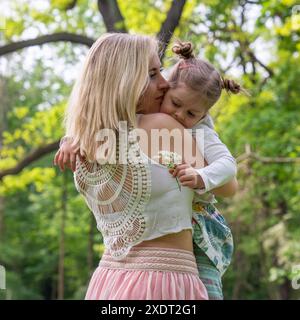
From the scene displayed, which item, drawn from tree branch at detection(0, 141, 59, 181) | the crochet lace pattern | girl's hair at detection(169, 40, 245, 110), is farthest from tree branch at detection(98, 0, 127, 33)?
the crochet lace pattern

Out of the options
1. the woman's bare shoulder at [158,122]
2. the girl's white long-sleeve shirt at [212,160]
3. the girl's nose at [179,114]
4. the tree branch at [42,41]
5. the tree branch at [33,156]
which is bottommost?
the girl's white long-sleeve shirt at [212,160]

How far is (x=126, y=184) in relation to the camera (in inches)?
101

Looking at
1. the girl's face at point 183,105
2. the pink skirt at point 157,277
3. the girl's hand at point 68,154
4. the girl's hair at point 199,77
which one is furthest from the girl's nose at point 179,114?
the pink skirt at point 157,277

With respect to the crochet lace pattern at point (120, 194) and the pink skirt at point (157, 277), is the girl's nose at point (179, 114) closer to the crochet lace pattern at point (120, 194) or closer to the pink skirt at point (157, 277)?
the crochet lace pattern at point (120, 194)

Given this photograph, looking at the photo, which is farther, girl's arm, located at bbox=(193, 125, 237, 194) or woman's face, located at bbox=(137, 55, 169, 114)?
woman's face, located at bbox=(137, 55, 169, 114)

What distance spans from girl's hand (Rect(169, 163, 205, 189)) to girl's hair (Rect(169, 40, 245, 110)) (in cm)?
32

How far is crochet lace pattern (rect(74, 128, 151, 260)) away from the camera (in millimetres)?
2523

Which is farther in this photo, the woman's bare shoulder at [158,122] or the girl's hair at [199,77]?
the girl's hair at [199,77]

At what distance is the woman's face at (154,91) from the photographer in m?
2.63

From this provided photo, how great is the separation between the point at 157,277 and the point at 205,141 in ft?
1.65

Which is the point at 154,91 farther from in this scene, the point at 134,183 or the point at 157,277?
the point at 157,277

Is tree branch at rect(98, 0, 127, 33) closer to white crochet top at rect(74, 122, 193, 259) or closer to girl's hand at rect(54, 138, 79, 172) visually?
girl's hand at rect(54, 138, 79, 172)

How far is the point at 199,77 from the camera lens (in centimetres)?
270

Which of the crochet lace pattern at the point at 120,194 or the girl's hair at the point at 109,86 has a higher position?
the girl's hair at the point at 109,86
